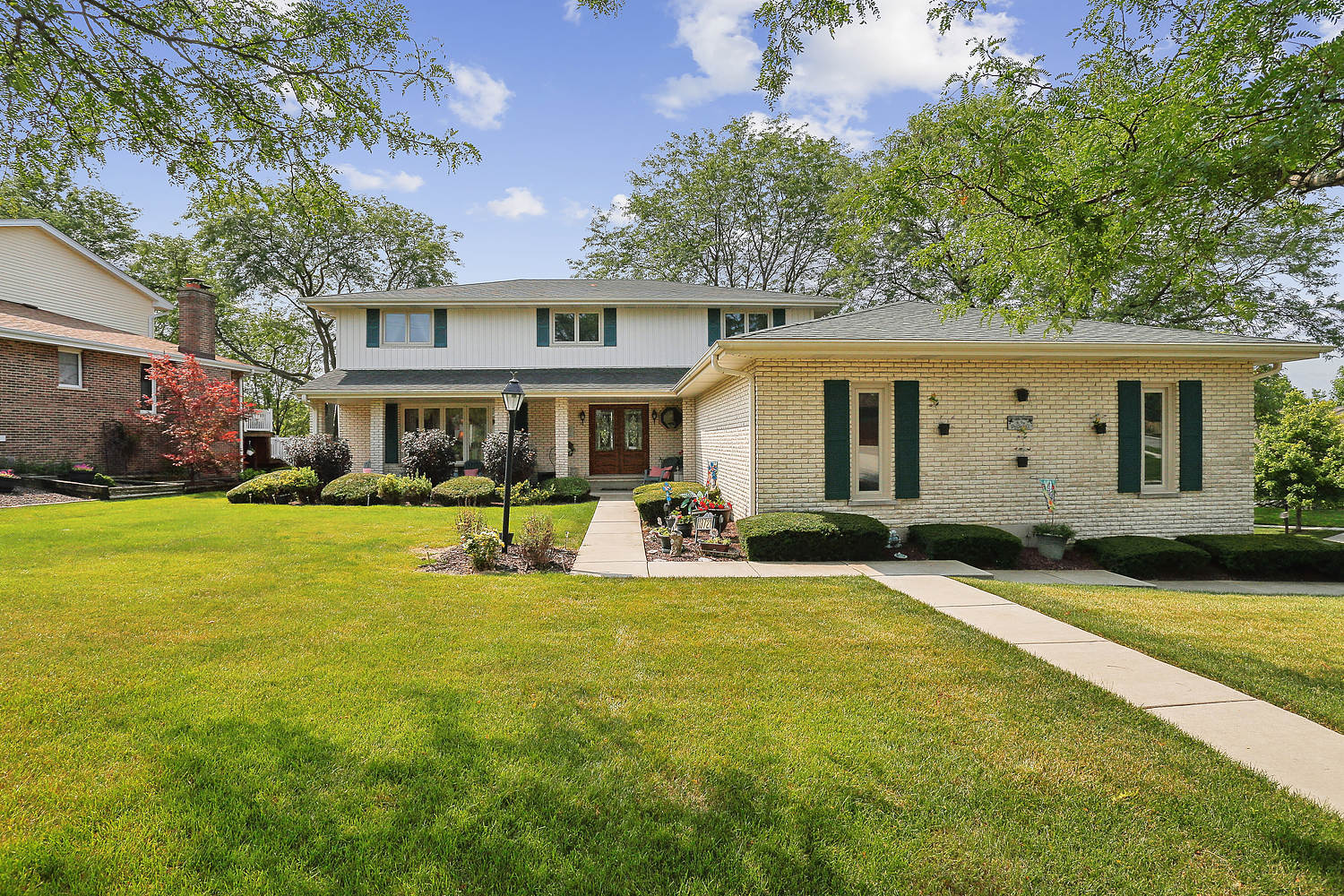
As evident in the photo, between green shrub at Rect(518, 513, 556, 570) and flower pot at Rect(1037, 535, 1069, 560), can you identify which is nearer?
green shrub at Rect(518, 513, 556, 570)

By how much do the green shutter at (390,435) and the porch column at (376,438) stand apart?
0.09 metres

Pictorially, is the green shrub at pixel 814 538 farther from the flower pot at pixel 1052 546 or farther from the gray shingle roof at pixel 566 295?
the gray shingle roof at pixel 566 295

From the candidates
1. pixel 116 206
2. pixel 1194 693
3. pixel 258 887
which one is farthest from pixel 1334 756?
pixel 116 206

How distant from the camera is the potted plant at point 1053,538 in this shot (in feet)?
27.5

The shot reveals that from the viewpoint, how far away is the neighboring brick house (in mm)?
13812

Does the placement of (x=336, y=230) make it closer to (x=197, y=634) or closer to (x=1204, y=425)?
(x=197, y=634)

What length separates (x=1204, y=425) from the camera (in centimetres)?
913

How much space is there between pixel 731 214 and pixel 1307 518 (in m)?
22.3

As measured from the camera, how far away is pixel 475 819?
7.64 feet

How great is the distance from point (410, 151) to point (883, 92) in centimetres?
556

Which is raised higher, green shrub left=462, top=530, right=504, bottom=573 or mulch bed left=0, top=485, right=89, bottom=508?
mulch bed left=0, top=485, right=89, bottom=508

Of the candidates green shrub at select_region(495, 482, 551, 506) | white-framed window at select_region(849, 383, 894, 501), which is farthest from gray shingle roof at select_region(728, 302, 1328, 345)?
green shrub at select_region(495, 482, 551, 506)

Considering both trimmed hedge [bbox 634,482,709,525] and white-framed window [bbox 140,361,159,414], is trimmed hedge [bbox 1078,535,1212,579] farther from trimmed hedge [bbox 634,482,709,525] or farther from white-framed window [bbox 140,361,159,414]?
white-framed window [bbox 140,361,159,414]

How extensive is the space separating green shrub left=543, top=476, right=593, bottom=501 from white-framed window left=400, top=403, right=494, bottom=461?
11.2 feet
